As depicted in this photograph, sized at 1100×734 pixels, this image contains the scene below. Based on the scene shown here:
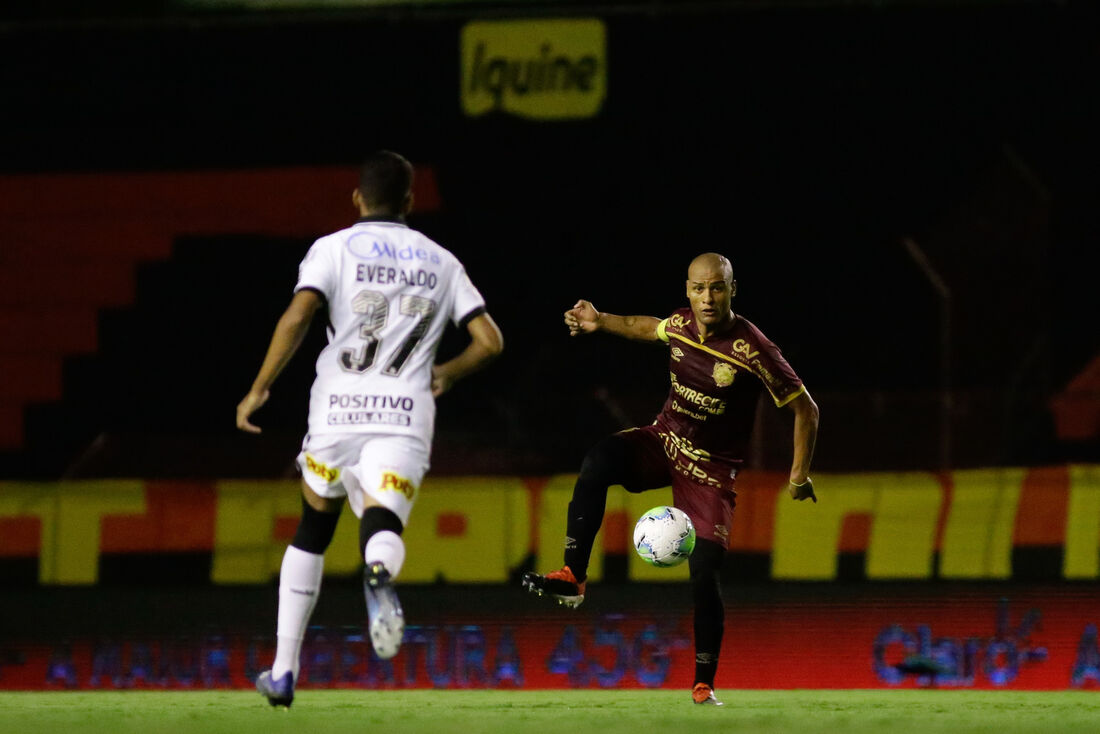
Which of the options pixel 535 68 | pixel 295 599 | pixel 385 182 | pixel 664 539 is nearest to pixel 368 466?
pixel 295 599

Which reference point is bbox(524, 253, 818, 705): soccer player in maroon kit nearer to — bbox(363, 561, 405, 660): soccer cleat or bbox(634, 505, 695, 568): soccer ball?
bbox(634, 505, 695, 568): soccer ball

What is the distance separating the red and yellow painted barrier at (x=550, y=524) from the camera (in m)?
9.48

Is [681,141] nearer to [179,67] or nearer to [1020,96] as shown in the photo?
[1020,96]

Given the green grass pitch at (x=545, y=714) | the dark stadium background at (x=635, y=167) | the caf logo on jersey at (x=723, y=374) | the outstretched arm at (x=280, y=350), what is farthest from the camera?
the dark stadium background at (x=635, y=167)

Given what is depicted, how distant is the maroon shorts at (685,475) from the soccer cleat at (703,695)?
588mm

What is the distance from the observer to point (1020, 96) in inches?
493

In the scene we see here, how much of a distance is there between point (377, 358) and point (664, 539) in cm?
182

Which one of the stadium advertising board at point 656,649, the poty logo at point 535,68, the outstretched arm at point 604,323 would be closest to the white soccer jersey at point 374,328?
the outstretched arm at point 604,323

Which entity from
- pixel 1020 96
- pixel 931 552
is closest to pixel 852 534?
pixel 931 552

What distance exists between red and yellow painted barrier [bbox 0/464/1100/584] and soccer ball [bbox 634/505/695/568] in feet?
10.6

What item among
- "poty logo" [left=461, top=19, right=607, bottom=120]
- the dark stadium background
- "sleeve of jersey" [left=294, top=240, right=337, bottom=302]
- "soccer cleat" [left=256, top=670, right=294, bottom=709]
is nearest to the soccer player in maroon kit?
"soccer cleat" [left=256, top=670, right=294, bottom=709]

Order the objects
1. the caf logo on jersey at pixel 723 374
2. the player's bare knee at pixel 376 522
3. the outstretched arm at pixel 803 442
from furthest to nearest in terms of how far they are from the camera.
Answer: the caf logo on jersey at pixel 723 374 < the outstretched arm at pixel 803 442 < the player's bare knee at pixel 376 522

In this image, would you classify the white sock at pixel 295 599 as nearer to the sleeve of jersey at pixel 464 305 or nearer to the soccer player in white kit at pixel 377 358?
the soccer player in white kit at pixel 377 358

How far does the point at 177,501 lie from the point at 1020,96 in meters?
7.27
